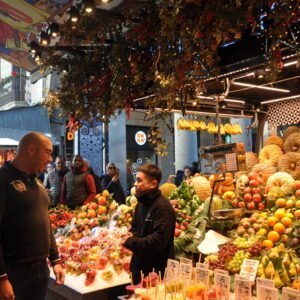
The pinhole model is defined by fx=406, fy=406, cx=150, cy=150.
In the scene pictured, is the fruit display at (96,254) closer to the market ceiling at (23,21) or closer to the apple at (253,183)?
the apple at (253,183)

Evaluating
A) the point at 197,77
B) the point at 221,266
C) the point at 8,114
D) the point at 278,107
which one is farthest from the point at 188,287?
the point at 8,114

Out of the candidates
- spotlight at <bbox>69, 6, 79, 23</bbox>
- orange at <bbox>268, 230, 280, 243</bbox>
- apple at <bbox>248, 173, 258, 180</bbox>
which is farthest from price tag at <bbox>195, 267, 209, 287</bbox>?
spotlight at <bbox>69, 6, 79, 23</bbox>

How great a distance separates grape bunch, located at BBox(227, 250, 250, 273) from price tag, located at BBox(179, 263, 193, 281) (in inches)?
A: 17.9

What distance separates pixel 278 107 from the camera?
6461 mm

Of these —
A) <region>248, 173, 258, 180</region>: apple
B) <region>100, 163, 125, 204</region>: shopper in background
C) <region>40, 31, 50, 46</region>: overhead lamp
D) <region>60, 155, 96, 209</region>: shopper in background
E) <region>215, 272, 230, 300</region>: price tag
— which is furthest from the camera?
<region>100, 163, 125, 204</region>: shopper in background

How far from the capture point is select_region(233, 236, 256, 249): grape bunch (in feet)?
11.1

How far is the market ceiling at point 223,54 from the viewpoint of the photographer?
3412 mm

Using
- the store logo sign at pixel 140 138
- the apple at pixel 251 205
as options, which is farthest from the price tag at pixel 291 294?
Result: the store logo sign at pixel 140 138

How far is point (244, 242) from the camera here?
3463 mm

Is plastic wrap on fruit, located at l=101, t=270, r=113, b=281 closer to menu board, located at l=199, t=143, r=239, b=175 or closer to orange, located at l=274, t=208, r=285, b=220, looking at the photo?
menu board, located at l=199, t=143, r=239, b=175

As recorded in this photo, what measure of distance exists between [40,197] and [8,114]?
1296 centimetres

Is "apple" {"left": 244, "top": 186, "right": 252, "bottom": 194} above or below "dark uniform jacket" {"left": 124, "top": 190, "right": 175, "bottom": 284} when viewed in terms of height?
above

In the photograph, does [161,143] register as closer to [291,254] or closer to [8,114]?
[291,254]

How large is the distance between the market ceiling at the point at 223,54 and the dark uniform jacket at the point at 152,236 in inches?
49.4
